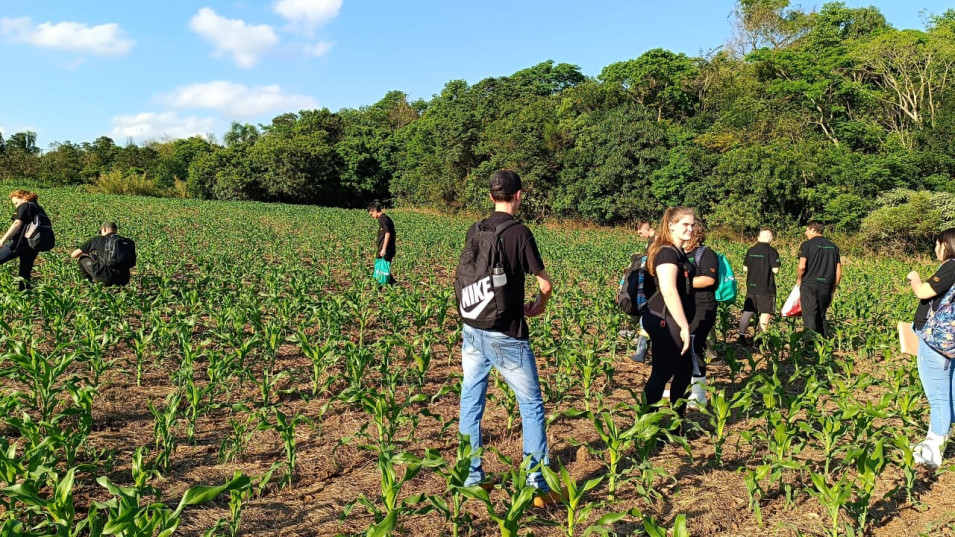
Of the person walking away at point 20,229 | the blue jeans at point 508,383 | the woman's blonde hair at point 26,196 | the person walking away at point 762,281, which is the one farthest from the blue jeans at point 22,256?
the person walking away at point 762,281

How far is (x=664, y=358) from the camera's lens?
4078 mm

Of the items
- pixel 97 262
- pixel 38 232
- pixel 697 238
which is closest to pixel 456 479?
pixel 697 238

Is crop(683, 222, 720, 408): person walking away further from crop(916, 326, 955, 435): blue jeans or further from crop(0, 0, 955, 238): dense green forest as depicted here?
crop(0, 0, 955, 238): dense green forest

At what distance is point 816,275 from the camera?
23.7 feet

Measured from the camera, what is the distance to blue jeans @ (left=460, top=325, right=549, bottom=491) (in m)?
3.28

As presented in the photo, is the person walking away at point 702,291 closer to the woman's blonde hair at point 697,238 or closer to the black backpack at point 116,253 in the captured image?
the woman's blonde hair at point 697,238

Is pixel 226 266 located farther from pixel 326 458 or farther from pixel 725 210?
pixel 725 210

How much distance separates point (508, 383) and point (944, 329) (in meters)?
2.96

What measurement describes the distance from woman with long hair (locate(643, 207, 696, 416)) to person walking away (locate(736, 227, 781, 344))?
4.18m

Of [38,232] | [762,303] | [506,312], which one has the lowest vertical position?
[762,303]

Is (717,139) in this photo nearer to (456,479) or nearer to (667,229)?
(667,229)

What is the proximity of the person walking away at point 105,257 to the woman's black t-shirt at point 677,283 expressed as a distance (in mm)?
6558

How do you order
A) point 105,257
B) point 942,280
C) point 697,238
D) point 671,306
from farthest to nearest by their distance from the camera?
1. point 105,257
2. point 697,238
3. point 942,280
4. point 671,306

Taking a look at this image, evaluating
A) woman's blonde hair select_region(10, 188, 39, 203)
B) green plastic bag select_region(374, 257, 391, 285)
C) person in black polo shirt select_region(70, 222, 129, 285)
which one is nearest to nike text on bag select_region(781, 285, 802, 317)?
green plastic bag select_region(374, 257, 391, 285)
